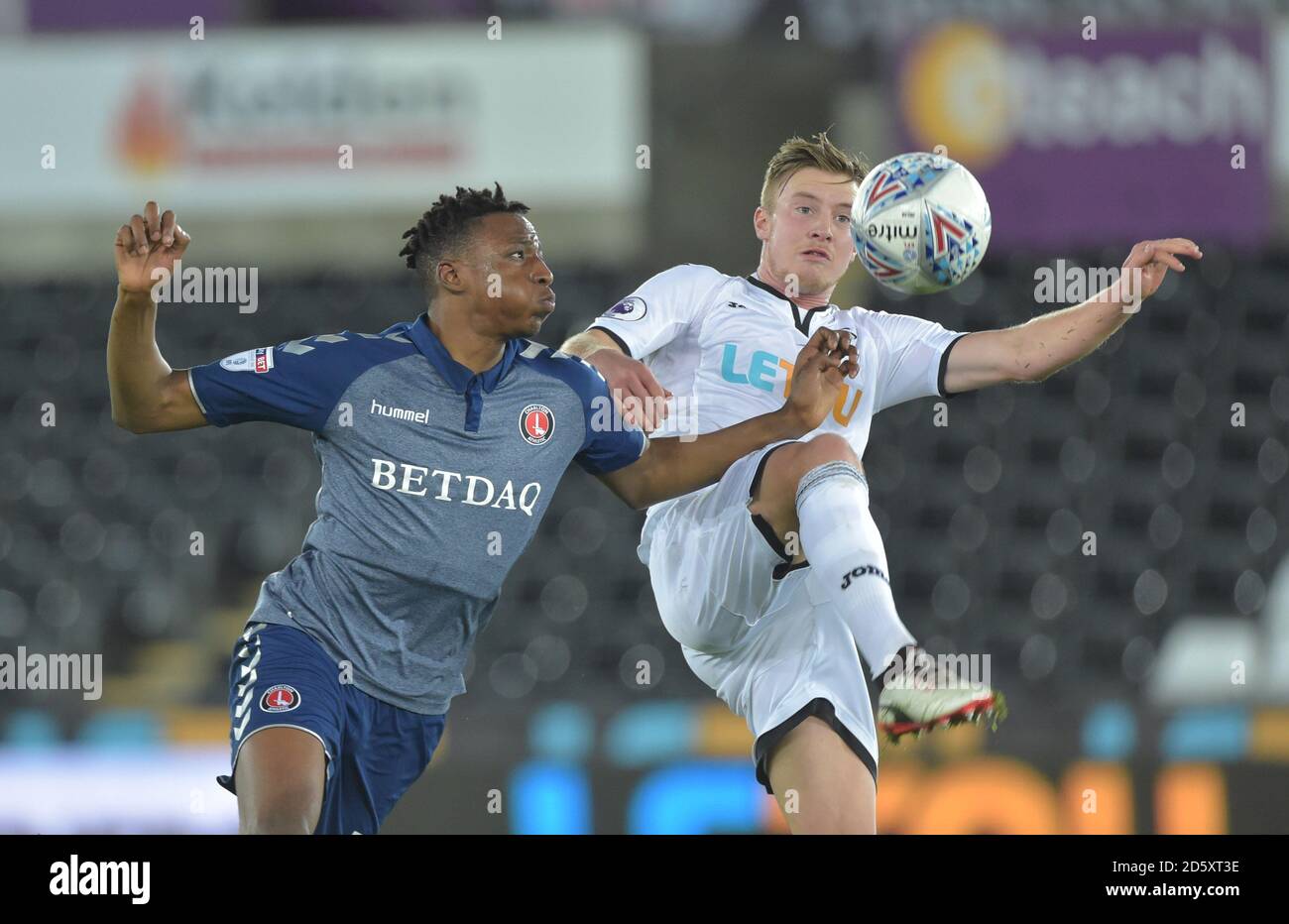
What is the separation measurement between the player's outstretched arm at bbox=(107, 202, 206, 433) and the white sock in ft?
4.82

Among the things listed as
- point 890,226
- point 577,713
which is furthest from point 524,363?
point 577,713

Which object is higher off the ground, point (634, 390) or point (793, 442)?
point (634, 390)

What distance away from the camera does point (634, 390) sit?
15.6 feet

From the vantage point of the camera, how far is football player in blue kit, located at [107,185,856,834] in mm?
4422

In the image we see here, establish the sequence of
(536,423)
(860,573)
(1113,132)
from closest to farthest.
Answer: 1. (860,573)
2. (536,423)
3. (1113,132)

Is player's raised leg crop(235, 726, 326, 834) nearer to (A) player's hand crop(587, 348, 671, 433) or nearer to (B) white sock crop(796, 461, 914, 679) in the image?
(A) player's hand crop(587, 348, 671, 433)

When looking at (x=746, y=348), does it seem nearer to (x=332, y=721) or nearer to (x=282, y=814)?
(x=332, y=721)

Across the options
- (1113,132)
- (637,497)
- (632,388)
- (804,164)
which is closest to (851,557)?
(637,497)

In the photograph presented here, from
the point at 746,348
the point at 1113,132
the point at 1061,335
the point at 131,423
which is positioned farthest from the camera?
the point at 1113,132

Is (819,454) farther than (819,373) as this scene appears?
Yes

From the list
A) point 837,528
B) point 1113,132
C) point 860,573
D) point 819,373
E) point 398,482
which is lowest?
point 860,573

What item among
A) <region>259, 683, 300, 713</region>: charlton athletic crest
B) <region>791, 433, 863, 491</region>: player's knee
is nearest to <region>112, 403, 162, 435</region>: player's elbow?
<region>259, 683, 300, 713</region>: charlton athletic crest

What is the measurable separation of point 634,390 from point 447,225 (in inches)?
24.0

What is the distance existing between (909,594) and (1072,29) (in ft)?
9.57
